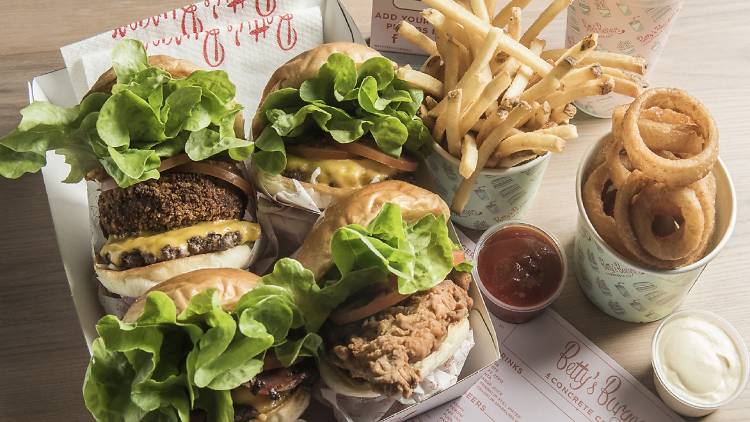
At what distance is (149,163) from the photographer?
58.2 inches

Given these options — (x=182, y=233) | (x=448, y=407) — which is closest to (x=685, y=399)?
(x=448, y=407)

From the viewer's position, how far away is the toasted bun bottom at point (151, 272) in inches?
57.6

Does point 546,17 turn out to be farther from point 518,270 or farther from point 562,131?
point 518,270

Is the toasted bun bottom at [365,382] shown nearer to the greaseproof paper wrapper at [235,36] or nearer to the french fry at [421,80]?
the french fry at [421,80]

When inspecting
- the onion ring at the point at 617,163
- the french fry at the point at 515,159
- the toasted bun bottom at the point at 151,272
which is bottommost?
the toasted bun bottom at the point at 151,272

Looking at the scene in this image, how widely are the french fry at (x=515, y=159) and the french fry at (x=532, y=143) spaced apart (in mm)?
51

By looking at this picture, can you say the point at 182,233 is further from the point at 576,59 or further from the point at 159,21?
the point at 576,59

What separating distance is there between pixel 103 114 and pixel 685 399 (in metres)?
1.20

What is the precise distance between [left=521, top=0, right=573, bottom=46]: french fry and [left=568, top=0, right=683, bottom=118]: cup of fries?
5 cm

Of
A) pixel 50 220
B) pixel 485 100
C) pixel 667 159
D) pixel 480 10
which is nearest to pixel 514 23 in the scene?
pixel 480 10

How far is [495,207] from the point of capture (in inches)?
65.1

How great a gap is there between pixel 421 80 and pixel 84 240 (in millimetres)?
787

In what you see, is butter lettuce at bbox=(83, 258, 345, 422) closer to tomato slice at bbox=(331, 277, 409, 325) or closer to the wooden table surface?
tomato slice at bbox=(331, 277, 409, 325)

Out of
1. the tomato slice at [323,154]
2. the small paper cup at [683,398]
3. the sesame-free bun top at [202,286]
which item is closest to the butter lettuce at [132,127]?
the tomato slice at [323,154]
